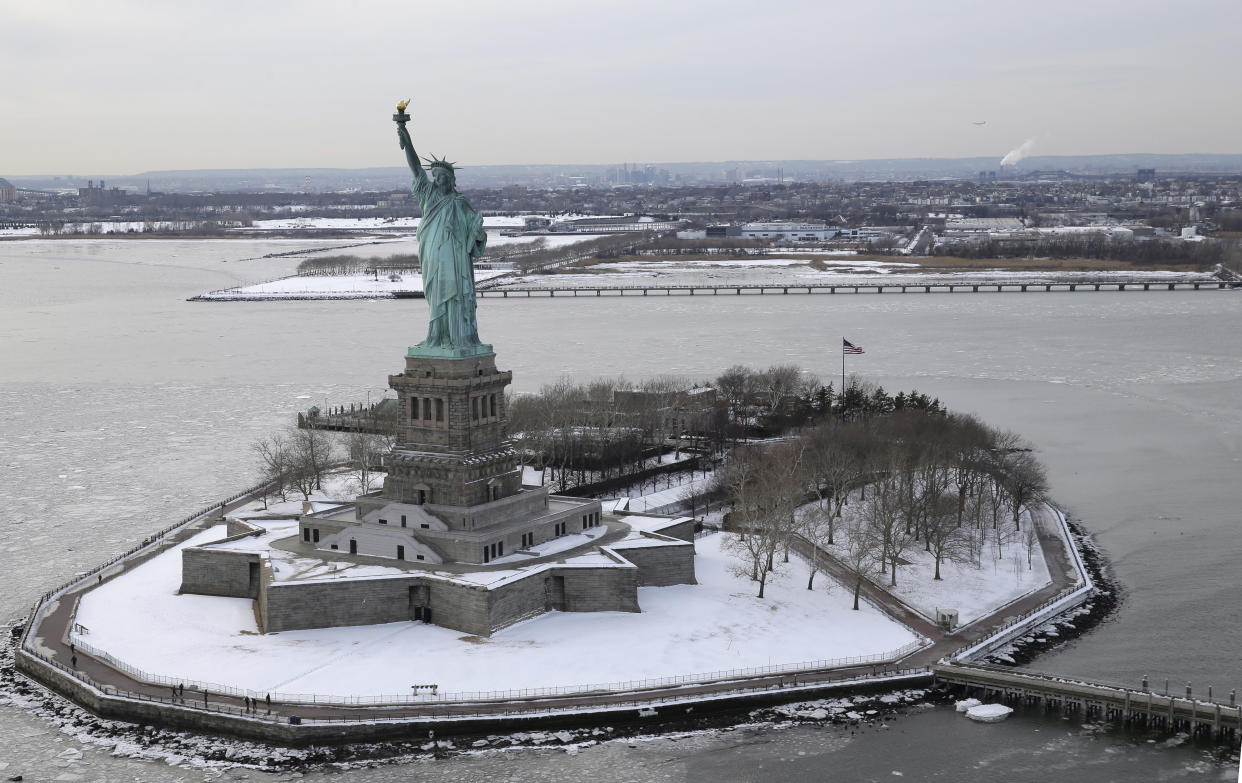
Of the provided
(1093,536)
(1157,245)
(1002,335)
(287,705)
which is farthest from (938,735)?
(1157,245)

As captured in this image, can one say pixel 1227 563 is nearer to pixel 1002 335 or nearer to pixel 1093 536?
pixel 1093 536

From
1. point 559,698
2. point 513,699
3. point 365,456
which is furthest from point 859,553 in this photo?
point 365,456

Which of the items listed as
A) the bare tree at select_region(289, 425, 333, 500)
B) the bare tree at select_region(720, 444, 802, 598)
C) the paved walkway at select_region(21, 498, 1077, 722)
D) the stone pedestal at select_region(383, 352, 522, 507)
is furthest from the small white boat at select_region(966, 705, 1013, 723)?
the bare tree at select_region(289, 425, 333, 500)

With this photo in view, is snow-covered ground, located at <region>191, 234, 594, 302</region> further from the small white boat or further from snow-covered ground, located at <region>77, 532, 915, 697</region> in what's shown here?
the small white boat

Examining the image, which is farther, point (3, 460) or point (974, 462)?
point (3, 460)

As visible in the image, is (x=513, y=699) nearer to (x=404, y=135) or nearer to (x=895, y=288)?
(x=404, y=135)
